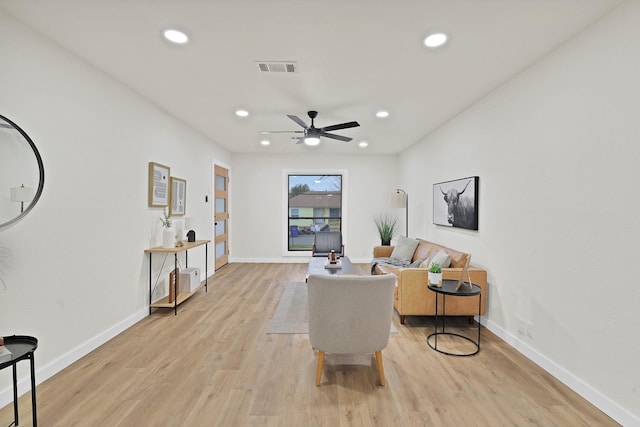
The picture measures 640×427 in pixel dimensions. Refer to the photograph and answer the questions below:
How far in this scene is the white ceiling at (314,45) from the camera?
1916 mm

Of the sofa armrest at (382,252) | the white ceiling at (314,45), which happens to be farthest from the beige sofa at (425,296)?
the sofa armrest at (382,252)

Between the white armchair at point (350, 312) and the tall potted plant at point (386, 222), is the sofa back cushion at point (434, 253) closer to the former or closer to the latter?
the white armchair at point (350, 312)

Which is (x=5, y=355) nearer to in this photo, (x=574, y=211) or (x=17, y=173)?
(x=17, y=173)

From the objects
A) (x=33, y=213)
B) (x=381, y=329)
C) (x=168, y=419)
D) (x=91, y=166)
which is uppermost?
(x=91, y=166)

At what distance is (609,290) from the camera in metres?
1.93

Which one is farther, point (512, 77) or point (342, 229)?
point (342, 229)

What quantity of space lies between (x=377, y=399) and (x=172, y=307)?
9.42 feet

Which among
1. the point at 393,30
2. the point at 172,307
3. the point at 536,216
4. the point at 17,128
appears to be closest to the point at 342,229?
the point at 172,307

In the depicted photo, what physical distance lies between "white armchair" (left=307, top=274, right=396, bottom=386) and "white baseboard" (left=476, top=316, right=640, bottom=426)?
1.37 m

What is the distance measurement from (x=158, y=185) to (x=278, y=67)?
220cm

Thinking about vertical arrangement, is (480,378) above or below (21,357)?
below

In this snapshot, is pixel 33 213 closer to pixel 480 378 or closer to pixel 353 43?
pixel 353 43

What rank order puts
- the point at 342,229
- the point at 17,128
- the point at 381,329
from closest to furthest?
the point at 17,128 → the point at 381,329 → the point at 342,229

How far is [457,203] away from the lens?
392 centimetres
